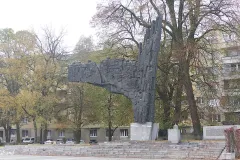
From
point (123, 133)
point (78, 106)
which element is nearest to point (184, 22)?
point (78, 106)

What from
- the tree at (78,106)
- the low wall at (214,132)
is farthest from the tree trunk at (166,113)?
the tree at (78,106)

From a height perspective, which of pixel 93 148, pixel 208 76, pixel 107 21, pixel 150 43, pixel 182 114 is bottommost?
pixel 93 148

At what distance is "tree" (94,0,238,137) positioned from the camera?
Result: 28547 millimetres

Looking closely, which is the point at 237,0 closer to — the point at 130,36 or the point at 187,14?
the point at 187,14

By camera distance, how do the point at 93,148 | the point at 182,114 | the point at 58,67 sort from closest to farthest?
the point at 93,148, the point at 182,114, the point at 58,67

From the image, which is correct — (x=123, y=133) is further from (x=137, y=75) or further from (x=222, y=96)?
(x=137, y=75)

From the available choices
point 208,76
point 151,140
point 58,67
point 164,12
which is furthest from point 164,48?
point 58,67

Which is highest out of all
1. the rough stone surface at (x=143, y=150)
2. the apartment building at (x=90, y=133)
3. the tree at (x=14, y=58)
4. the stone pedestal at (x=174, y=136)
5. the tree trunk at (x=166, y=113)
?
the tree at (x=14, y=58)

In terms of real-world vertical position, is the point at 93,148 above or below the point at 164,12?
below

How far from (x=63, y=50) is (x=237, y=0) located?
72.6 ft

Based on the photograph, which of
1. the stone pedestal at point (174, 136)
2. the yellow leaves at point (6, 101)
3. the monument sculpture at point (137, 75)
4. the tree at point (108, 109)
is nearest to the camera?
the stone pedestal at point (174, 136)

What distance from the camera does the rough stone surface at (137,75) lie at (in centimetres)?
2703

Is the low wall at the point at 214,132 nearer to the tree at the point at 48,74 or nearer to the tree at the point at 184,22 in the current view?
the tree at the point at 184,22

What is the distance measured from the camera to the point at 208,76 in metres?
30.1
